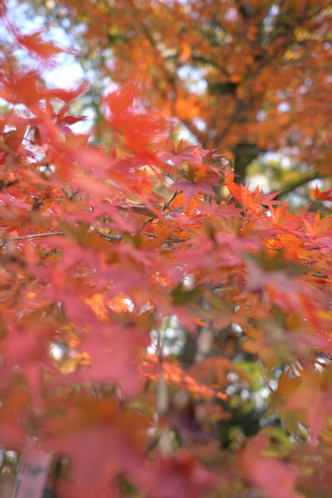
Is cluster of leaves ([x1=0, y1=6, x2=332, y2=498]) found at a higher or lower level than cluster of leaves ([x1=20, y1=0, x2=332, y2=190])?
lower

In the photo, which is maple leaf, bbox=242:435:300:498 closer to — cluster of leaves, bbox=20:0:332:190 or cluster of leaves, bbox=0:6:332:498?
cluster of leaves, bbox=0:6:332:498

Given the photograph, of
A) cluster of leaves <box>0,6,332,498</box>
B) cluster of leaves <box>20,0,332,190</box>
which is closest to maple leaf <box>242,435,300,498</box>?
cluster of leaves <box>0,6,332,498</box>

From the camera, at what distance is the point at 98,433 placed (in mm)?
391

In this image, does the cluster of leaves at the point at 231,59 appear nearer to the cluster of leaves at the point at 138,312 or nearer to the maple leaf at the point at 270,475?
the cluster of leaves at the point at 138,312

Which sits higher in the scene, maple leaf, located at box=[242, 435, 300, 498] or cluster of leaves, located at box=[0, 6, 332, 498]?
cluster of leaves, located at box=[0, 6, 332, 498]

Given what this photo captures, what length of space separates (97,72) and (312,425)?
503 centimetres

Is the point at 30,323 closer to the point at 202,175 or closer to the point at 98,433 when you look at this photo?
the point at 98,433

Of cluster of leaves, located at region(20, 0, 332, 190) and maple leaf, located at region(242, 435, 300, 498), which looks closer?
maple leaf, located at region(242, 435, 300, 498)

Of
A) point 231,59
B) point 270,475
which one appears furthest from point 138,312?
point 231,59

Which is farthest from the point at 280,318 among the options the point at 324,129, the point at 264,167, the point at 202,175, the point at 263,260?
the point at 264,167

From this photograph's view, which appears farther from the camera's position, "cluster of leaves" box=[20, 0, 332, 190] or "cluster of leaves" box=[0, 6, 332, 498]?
"cluster of leaves" box=[20, 0, 332, 190]

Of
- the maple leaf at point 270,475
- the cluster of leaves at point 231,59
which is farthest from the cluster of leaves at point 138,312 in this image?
the cluster of leaves at point 231,59

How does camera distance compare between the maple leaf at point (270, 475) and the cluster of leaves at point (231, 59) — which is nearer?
the maple leaf at point (270, 475)

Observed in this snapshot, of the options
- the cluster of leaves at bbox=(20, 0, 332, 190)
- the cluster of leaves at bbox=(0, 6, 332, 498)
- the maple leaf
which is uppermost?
the cluster of leaves at bbox=(20, 0, 332, 190)
